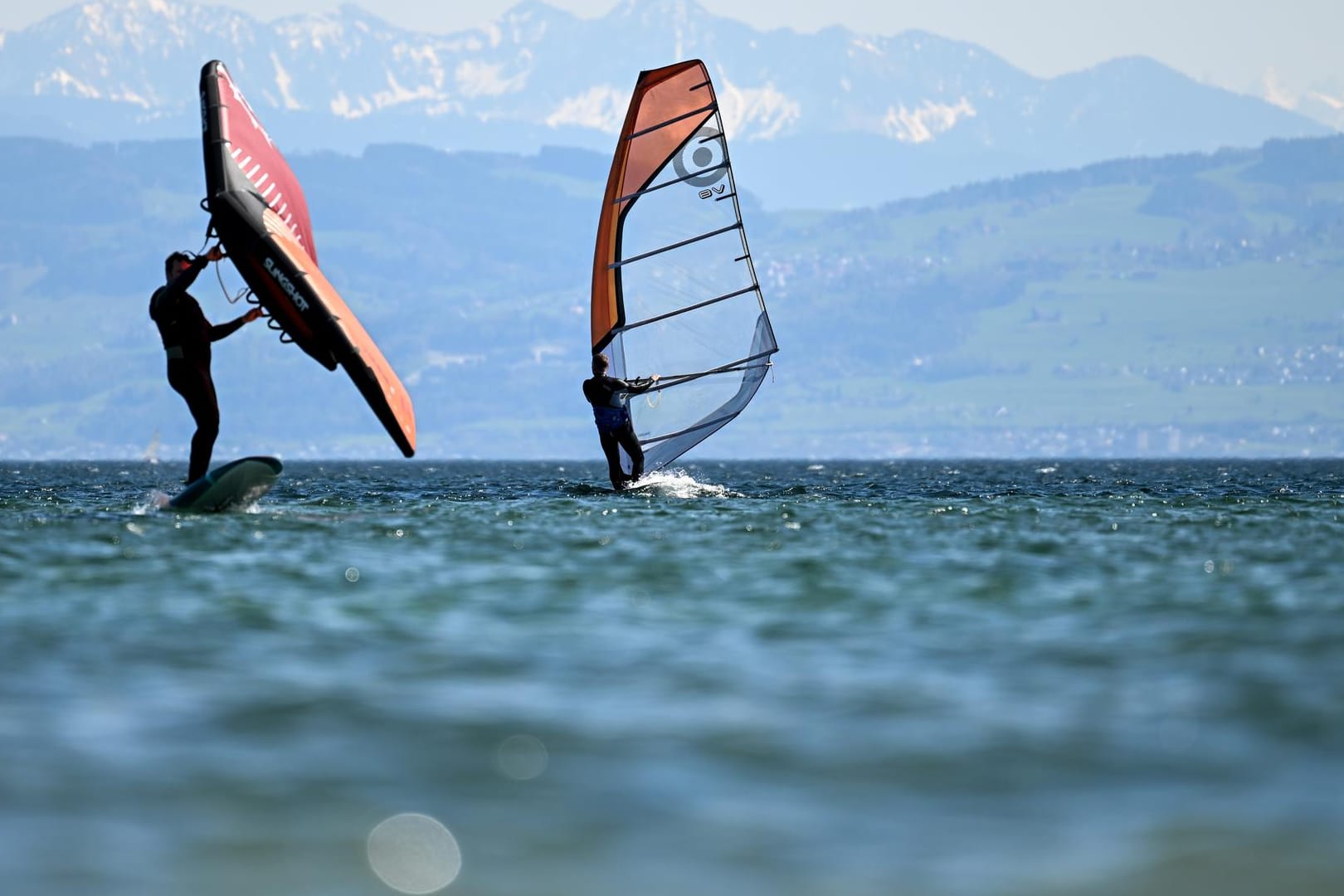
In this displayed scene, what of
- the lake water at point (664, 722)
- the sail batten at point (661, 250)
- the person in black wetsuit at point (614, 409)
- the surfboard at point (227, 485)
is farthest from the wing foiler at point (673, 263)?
the lake water at point (664, 722)

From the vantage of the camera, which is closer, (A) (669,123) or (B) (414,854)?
(B) (414,854)

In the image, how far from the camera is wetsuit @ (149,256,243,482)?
24641mm

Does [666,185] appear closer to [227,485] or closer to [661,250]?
[661,250]

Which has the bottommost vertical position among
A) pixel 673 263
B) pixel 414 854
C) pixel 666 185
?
pixel 414 854

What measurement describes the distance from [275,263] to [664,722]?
1689 centimetres

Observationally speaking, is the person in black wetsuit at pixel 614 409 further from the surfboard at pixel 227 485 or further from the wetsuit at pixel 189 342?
the wetsuit at pixel 189 342

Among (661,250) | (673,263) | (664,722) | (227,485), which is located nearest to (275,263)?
(227,485)

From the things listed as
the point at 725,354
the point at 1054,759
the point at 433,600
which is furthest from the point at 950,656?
the point at 725,354

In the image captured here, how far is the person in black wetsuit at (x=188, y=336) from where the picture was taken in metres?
24.6

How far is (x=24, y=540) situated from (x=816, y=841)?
48.7 feet

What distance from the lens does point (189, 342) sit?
2477cm

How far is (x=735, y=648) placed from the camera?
1345cm

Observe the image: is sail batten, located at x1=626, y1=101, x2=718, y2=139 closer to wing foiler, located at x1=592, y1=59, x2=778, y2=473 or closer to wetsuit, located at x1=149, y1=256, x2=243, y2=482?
wing foiler, located at x1=592, y1=59, x2=778, y2=473

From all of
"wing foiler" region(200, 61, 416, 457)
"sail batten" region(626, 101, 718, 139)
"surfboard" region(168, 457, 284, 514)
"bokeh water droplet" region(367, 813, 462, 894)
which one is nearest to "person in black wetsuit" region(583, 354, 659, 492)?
"sail batten" region(626, 101, 718, 139)
